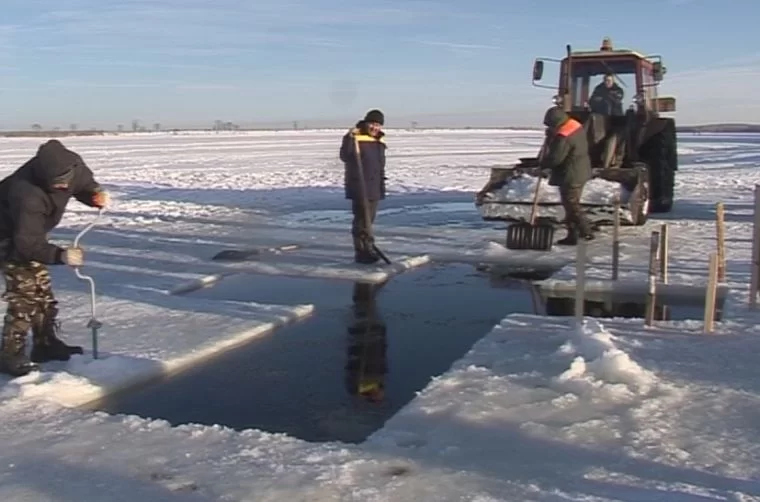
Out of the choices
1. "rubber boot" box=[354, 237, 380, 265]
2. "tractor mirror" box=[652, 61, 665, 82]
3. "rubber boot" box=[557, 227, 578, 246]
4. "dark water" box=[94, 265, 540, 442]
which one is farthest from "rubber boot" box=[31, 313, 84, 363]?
"tractor mirror" box=[652, 61, 665, 82]

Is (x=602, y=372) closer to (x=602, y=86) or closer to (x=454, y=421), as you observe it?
(x=454, y=421)

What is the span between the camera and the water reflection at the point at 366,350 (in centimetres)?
517

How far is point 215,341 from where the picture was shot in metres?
6.02

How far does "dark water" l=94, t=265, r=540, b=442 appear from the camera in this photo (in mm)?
4688

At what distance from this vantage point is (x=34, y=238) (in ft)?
16.4

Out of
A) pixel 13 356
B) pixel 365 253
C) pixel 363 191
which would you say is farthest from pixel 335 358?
pixel 365 253

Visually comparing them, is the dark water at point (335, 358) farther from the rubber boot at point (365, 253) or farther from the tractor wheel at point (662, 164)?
the tractor wheel at point (662, 164)

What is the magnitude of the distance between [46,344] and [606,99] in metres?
9.76

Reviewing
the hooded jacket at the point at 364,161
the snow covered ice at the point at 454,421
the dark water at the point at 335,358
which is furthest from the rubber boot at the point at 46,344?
the hooded jacket at the point at 364,161

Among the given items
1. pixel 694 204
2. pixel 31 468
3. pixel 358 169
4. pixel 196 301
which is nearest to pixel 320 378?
pixel 31 468

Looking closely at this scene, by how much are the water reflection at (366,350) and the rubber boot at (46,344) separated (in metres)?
1.86

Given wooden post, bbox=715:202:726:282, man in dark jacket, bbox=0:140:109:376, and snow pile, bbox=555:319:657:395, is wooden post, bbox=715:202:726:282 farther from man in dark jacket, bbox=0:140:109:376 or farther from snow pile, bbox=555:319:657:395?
man in dark jacket, bbox=0:140:109:376

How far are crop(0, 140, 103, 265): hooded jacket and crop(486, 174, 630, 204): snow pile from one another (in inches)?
262

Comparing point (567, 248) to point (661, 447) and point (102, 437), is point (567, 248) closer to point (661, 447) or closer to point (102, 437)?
point (661, 447)
